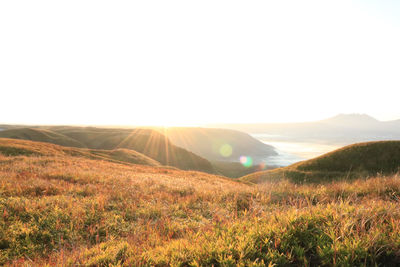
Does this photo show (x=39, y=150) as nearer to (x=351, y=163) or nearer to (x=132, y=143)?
(x=351, y=163)

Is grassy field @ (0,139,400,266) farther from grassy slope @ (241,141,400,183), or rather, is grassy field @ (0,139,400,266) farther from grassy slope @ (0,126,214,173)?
grassy slope @ (0,126,214,173)

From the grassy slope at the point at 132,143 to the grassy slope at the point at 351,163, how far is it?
52114 millimetres

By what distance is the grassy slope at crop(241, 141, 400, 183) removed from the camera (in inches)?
1310

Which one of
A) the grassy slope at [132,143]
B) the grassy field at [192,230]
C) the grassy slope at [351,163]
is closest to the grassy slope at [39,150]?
the grassy field at [192,230]

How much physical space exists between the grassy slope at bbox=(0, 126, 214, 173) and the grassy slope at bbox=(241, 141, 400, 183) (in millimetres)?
52114

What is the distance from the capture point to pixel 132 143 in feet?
319

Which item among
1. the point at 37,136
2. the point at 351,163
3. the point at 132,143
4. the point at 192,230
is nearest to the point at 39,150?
the point at 192,230

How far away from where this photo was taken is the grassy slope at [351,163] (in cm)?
3328

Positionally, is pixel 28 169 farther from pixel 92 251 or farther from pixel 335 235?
pixel 335 235

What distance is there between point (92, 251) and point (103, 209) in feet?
9.08

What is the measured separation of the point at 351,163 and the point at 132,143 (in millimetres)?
89615

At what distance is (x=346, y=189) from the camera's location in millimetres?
7398

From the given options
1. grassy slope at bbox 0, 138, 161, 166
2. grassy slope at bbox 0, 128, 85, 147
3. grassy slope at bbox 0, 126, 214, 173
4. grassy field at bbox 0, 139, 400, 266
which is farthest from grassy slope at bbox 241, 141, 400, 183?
grassy slope at bbox 0, 128, 85, 147

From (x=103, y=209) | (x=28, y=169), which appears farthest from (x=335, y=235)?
(x=28, y=169)
